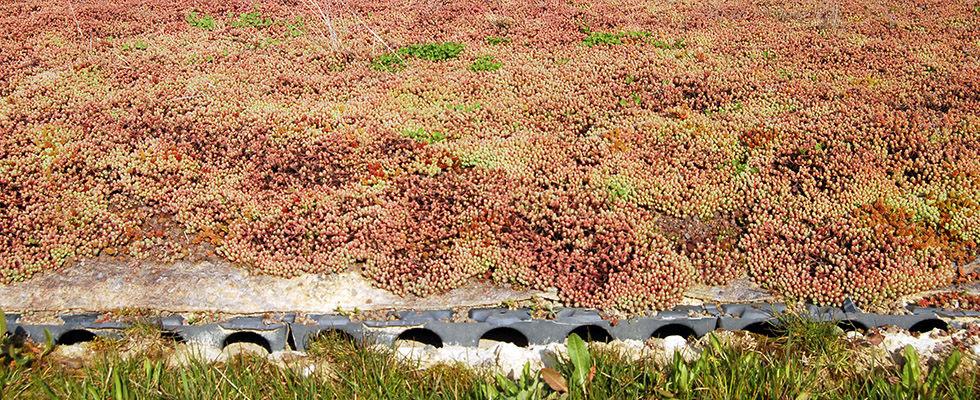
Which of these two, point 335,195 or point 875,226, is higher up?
point 875,226

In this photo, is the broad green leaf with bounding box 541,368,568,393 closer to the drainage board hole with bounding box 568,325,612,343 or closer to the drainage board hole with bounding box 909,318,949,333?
the drainage board hole with bounding box 568,325,612,343

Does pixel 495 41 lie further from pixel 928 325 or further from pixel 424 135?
pixel 928 325

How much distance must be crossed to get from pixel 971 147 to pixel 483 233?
21.3ft

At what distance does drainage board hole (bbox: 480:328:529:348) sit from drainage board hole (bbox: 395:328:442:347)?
1.55 feet

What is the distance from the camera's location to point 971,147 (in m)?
8.37

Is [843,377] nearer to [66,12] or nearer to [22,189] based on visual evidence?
[22,189]

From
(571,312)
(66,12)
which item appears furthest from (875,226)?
(66,12)

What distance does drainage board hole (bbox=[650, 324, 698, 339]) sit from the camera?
6.49 m

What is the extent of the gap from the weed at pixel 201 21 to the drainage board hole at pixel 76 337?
850 centimetres

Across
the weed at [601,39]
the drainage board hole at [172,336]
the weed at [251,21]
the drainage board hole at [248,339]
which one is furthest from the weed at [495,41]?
the drainage board hole at [172,336]

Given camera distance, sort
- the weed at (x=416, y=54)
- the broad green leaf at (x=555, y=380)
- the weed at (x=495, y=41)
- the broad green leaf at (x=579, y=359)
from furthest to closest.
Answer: the weed at (x=495, y=41) → the weed at (x=416, y=54) → the broad green leaf at (x=579, y=359) → the broad green leaf at (x=555, y=380)

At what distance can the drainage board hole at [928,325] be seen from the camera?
6.31 m

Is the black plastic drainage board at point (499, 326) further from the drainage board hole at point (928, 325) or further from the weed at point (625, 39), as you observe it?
the weed at point (625, 39)

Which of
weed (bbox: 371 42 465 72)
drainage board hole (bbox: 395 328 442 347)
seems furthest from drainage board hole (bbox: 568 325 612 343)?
weed (bbox: 371 42 465 72)
